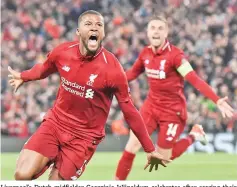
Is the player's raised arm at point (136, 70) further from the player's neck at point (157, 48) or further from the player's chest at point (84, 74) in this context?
the player's chest at point (84, 74)

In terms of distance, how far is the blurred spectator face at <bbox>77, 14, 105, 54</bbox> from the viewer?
7199 millimetres

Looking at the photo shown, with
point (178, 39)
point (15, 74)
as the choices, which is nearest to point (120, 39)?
point (178, 39)

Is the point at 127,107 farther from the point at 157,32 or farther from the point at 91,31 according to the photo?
the point at 157,32

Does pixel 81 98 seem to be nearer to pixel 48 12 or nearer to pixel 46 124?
pixel 46 124

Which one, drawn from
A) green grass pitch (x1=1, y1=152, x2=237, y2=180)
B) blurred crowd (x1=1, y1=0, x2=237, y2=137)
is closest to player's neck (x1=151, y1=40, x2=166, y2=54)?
green grass pitch (x1=1, y1=152, x2=237, y2=180)

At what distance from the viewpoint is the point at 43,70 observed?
25.7 feet

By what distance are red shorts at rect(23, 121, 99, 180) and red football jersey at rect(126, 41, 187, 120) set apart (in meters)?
3.29

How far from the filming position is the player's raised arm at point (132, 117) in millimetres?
7226

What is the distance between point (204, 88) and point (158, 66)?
1.40m

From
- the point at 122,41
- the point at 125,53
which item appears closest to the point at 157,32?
the point at 125,53

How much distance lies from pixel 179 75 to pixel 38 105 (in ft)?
32.7

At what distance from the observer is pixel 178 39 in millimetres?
23906

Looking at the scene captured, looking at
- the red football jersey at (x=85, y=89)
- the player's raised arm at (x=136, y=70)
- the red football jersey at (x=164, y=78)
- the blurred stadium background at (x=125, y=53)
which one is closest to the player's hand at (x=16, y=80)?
the red football jersey at (x=85, y=89)

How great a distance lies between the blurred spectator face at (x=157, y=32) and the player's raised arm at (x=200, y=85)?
0.44 m
